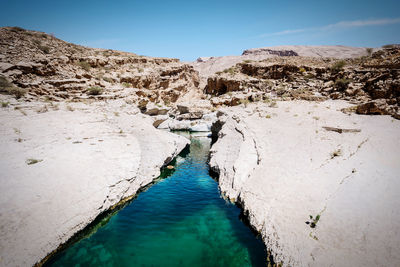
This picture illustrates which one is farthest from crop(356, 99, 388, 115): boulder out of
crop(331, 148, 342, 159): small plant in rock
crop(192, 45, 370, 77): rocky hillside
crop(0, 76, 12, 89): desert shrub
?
crop(192, 45, 370, 77): rocky hillside

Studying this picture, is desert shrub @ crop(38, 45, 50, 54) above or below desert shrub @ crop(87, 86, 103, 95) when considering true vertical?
above

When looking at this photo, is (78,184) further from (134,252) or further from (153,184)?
(153,184)

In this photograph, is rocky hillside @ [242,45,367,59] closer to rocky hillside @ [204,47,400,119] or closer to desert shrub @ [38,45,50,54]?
rocky hillside @ [204,47,400,119]

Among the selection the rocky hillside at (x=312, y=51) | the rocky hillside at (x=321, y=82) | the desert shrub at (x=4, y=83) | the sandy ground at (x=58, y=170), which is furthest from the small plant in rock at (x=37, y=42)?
the rocky hillside at (x=312, y=51)

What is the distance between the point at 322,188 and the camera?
16.8 feet

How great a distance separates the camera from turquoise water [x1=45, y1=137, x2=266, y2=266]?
171 inches

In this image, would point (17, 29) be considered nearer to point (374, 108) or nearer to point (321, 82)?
point (374, 108)

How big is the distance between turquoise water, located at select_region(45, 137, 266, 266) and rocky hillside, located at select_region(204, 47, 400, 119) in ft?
34.8

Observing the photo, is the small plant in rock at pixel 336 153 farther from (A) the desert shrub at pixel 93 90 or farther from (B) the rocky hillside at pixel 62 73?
(A) the desert shrub at pixel 93 90

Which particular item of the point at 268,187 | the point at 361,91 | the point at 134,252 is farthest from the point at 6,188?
the point at 361,91

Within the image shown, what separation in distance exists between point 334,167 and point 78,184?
26.5 feet

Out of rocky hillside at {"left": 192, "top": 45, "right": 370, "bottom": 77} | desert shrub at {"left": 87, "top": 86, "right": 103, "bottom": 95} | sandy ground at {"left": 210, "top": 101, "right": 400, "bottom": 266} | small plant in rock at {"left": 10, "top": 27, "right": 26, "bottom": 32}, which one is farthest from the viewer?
rocky hillside at {"left": 192, "top": 45, "right": 370, "bottom": 77}

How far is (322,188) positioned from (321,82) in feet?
73.8

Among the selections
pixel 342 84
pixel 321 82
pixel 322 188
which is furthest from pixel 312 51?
pixel 322 188
